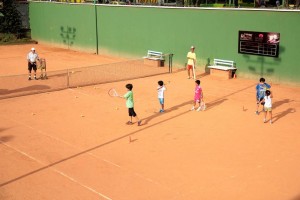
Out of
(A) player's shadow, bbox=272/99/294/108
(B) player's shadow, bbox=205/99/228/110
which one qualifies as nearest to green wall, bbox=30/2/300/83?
(A) player's shadow, bbox=272/99/294/108

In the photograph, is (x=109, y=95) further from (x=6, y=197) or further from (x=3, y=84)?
(x=6, y=197)

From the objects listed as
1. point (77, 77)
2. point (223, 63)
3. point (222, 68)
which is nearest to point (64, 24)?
point (77, 77)

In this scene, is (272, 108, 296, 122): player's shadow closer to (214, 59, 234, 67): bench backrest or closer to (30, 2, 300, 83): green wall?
(30, 2, 300, 83): green wall

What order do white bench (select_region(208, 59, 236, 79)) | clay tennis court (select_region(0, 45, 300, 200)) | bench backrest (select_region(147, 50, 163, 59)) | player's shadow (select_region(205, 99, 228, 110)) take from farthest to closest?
bench backrest (select_region(147, 50, 163, 59)), white bench (select_region(208, 59, 236, 79)), player's shadow (select_region(205, 99, 228, 110)), clay tennis court (select_region(0, 45, 300, 200))

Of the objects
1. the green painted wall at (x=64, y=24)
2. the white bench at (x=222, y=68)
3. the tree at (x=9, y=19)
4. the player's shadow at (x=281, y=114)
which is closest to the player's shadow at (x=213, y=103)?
the player's shadow at (x=281, y=114)

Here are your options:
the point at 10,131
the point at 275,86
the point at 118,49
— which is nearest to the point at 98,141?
the point at 10,131

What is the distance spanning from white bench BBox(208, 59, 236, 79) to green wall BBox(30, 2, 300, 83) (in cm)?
28

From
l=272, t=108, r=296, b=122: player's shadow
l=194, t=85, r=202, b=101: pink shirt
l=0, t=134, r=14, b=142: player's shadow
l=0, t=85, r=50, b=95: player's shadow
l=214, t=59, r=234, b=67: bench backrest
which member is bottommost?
l=0, t=134, r=14, b=142: player's shadow

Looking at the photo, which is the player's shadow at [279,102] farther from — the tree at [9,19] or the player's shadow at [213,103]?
the tree at [9,19]

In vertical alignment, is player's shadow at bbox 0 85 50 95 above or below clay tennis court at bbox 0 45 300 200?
above

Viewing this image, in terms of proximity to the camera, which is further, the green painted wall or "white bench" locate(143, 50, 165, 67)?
the green painted wall

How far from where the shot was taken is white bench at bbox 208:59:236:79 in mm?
21078

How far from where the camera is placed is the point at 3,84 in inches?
773

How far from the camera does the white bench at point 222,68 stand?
69.2 feet
